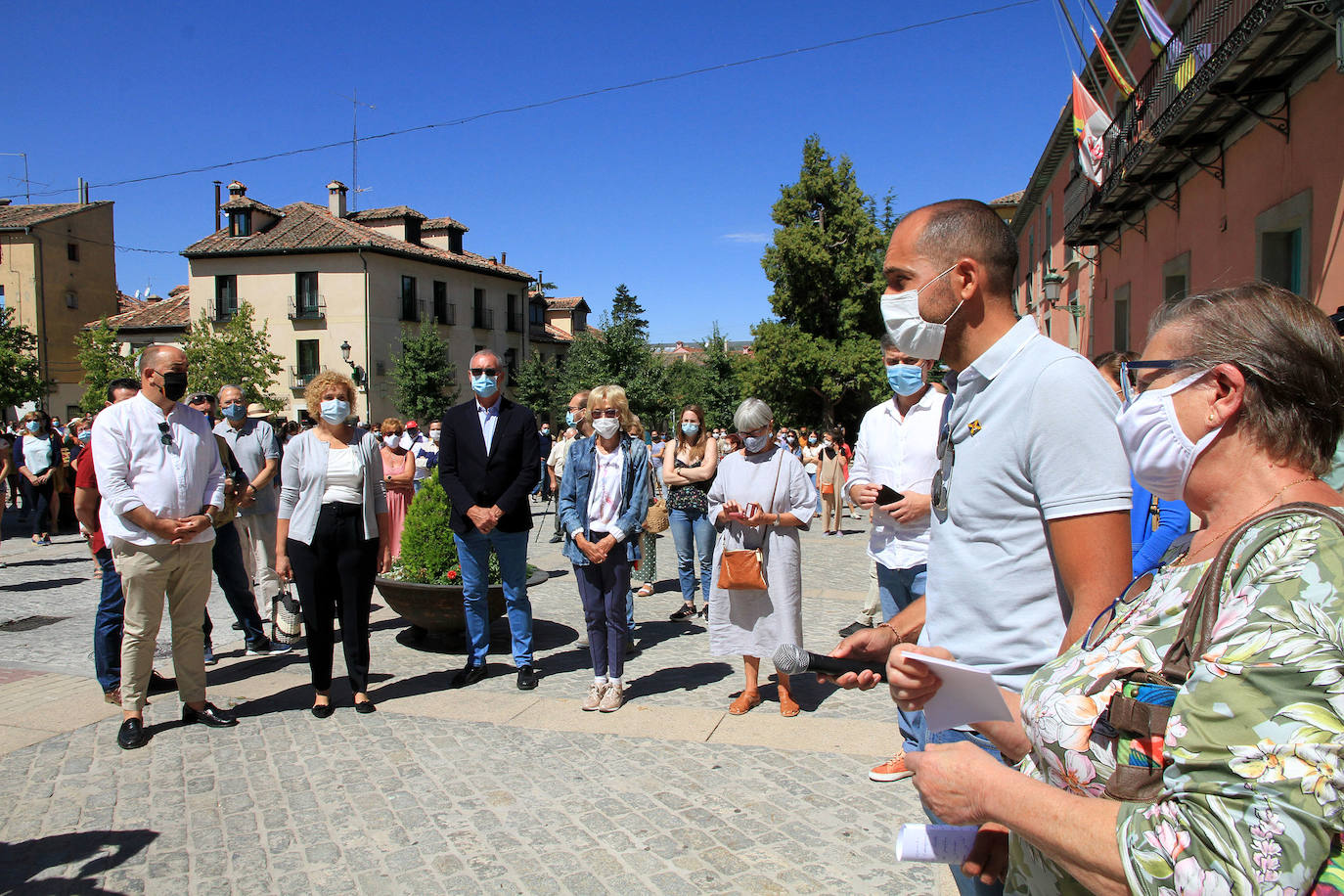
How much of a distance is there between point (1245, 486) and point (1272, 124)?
984 cm

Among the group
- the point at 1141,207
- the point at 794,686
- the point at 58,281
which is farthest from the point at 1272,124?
the point at 58,281

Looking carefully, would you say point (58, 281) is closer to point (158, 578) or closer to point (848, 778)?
point (158, 578)

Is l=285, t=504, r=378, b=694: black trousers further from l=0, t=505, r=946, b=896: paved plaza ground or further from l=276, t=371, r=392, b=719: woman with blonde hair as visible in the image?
l=0, t=505, r=946, b=896: paved plaza ground

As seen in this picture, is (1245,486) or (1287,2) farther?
(1287,2)

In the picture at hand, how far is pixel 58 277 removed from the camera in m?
40.8

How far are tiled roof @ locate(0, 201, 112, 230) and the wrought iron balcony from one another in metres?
45.4

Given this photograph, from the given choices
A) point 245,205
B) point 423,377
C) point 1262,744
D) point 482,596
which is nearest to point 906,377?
point 482,596

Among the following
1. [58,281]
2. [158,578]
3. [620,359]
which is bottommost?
[158,578]

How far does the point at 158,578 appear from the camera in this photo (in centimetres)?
477

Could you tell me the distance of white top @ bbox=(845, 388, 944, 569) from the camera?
13.6 feet

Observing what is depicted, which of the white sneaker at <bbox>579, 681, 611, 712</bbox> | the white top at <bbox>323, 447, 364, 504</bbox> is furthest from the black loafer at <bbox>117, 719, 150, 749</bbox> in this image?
the white sneaker at <bbox>579, 681, 611, 712</bbox>

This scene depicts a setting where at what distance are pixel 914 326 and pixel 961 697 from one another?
0.93 meters

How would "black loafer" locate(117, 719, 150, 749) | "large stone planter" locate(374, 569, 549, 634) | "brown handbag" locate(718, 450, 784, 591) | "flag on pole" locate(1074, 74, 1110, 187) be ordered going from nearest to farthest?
"black loafer" locate(117, 719, 150, 749)
"brown handbag" locate(718, 450, 784, 591)
"large stone planter" locate(374, 569, 549, 634)
"flag on pole" locate(1074, 74, 1110, 187)

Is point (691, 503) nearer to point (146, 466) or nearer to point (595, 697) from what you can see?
point (595, 697)
